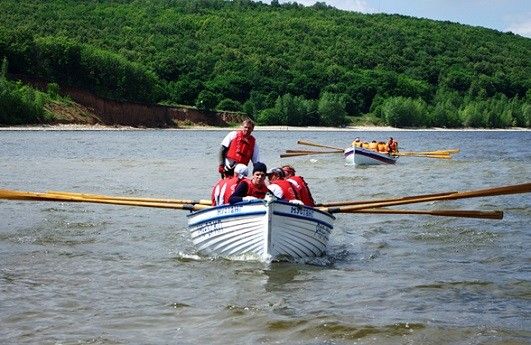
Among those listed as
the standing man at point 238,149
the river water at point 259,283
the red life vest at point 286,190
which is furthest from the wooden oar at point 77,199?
the standing man at point 238,149

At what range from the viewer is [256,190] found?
14.2 metres

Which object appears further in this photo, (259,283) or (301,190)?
(301,190)

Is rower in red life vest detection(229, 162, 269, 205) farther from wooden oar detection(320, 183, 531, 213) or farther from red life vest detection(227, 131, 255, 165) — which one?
red life vest detection(227, 131, 255, 165)

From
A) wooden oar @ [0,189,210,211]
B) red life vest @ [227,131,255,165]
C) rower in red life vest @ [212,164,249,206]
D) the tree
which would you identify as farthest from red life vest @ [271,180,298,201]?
the tree

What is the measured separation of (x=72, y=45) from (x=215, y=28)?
67.3 meters

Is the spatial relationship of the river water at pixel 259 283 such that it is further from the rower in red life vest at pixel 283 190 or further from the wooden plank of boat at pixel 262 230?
the rower in red life vest at pixel 283 190

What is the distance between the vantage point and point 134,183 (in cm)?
3077

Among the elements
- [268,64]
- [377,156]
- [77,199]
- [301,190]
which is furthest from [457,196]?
[268,64]

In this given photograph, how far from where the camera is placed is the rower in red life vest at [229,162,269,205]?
14113 mm

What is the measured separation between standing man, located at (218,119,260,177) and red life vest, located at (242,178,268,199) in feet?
8.11

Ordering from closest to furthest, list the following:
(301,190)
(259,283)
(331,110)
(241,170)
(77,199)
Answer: (259,283) → (301,190) → (77,199) → (241,170) → (331,110)

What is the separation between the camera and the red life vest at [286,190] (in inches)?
577

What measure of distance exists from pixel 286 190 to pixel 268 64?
15528cm

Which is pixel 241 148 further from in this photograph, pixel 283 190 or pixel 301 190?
pixel 283 190
